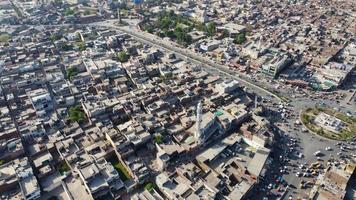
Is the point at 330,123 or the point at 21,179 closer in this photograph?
the point at 21,179

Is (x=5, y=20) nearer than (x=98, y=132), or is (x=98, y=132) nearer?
(x=98, y=132)

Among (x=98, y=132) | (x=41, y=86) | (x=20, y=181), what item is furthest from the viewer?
(x=41, y=86)

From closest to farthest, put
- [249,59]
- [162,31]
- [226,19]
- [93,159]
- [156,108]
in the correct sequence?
[93,159] → [156,108] → [249,59] → [162,31] → [226,19]

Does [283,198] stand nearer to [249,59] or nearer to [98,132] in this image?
[98,132]

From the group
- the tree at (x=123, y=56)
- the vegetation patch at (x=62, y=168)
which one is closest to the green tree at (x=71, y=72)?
the tree at (x=123, y=56)

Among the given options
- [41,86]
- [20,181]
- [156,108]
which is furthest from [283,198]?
[41,86]

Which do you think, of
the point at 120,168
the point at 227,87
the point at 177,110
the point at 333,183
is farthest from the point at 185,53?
the point at 333,183

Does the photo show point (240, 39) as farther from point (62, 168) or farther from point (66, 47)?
point (62, 168)

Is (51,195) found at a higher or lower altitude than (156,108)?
lower
